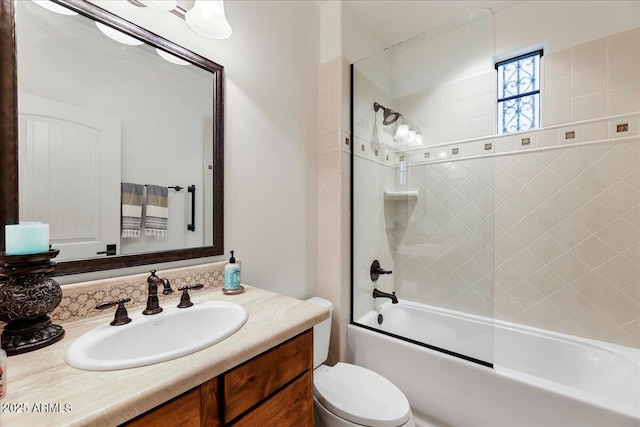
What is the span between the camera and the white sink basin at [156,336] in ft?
2.16

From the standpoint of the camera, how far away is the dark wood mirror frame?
793 millimetres

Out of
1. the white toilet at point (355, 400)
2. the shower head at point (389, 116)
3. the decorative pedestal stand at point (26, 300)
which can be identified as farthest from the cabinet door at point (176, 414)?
the shower head at point (389, 116)

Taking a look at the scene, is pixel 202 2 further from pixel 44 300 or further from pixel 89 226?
pixel 44 300

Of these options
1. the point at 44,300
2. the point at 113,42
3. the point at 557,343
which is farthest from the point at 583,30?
the point at 44,300

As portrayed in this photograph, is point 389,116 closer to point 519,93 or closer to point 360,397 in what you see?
point 519,93

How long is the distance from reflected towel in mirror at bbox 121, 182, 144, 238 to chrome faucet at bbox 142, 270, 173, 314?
7.4 inches

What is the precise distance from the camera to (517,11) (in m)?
1.94

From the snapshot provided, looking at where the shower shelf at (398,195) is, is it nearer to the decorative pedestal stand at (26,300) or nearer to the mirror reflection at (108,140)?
the mirror reflection at (108,140)

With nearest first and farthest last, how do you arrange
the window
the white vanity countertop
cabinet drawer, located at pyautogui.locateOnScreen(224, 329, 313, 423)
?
the white vanity countertop < cabinet drawer, located at pyautogui.locateOnScreen(224, 329, 313, 423) < the window

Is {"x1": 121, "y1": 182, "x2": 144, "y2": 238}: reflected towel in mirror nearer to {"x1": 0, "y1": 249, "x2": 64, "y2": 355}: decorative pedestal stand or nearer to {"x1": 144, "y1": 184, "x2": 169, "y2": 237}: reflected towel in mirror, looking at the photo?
{"x1": 144, "y1": 184, "x2": 169, "y2": 237}: reflected towel in mirror

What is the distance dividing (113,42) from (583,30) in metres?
2.57

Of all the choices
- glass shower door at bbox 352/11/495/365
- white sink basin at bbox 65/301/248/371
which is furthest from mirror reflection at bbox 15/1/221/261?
glass shower door at bbox 352/11/495/365

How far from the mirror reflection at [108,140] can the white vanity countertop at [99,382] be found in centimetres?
36

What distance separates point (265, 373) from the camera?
2.69 ft
